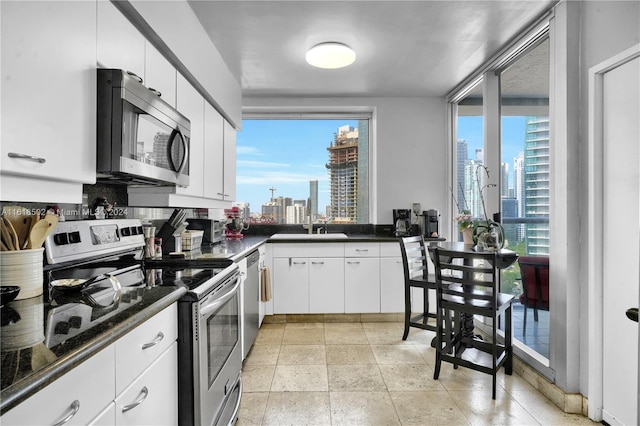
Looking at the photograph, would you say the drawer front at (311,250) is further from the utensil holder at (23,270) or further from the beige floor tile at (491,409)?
the utensil holder at (23,270)

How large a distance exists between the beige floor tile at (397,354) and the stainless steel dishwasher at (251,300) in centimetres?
107

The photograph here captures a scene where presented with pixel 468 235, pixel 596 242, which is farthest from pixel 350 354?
pixel 596 242

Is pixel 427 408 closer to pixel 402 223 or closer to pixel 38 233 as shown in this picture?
pixel 38 233

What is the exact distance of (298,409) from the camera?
2.18 m

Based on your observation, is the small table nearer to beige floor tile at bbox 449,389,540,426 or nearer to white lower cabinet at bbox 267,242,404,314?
beige floor tile at bbox 449,389,540,426

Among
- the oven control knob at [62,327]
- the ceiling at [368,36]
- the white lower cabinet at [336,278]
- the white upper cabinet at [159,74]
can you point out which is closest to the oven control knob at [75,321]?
the oven control knob at [62,327]

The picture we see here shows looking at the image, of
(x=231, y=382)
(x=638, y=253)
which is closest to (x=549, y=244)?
(x=638, y=253)

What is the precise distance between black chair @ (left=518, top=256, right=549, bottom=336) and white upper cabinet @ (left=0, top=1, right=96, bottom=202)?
9.15ft

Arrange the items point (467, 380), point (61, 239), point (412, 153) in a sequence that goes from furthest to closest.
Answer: point (412, 153) → point (467, 380) → point (61, 239)

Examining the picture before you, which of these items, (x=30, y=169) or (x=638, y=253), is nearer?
(x=30, y=169)

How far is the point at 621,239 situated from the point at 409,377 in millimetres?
1598

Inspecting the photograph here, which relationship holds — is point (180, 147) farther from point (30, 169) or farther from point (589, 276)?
point (589, 276)

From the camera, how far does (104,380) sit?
36.5 inches

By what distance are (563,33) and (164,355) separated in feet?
9.17
